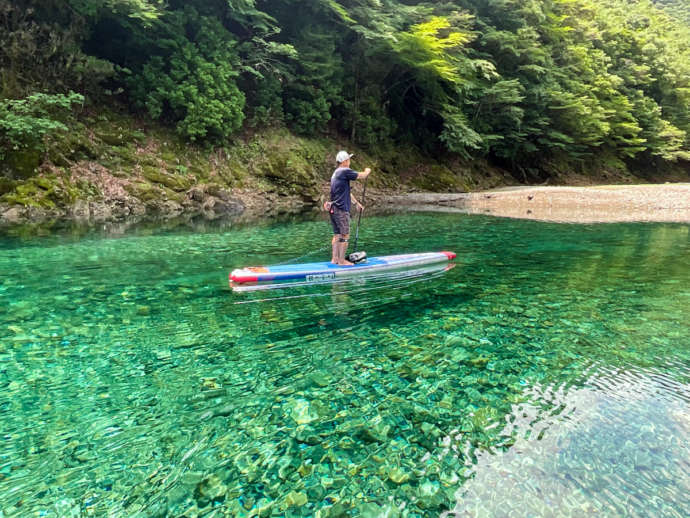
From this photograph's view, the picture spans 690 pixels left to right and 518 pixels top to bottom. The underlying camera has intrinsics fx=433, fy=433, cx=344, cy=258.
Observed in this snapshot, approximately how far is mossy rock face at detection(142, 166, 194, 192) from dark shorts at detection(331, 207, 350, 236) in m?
13.8

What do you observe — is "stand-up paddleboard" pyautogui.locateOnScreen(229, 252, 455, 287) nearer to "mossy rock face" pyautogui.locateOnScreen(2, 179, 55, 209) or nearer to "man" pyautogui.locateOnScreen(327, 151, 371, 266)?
"man" pyautogui.locateOnScreen(327, 151, 371, 266)

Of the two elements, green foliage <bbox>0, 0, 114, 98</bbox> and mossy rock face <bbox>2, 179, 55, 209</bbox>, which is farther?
green foliage <bbox>0, 0, 114, 98</bbox>

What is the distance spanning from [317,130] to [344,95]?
3.36 meters

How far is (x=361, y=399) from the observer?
407 centimetres

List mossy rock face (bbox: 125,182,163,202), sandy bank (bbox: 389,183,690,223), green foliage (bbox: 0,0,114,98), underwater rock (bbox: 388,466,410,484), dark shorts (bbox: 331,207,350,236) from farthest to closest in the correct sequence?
1. sandy bank (bbox: 389,183,690,223)
2. mossy rock face (bbox: 125,182,163,202)
3. green foliage (bbox: 0,0,114,98)
4. dark shorts (bbox: 331,207,350,236)
5. underwater rock (bbox: 388,466,410,484)

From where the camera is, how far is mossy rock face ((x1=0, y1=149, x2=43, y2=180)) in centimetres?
1559

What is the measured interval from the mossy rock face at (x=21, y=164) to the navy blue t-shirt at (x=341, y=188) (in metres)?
14.0

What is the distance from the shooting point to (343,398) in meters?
4.09

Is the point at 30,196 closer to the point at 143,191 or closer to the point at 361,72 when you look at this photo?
the point at 143,191

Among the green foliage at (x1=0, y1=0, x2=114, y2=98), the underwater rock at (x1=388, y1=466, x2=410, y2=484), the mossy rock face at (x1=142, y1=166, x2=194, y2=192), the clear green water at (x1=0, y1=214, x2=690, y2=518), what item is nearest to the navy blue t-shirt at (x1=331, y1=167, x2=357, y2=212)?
the clear green water at (x1=0, y1=214, x2=690, y2=518)

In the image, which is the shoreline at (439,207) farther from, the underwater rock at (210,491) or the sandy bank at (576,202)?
the underwater rock at (210,491)

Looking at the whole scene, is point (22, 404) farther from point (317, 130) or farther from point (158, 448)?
point (317, 130)

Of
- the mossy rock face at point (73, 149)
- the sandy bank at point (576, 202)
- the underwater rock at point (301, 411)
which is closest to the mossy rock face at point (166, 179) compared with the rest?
the mossy rock face at point (73, 149)

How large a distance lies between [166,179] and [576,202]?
2128cm
